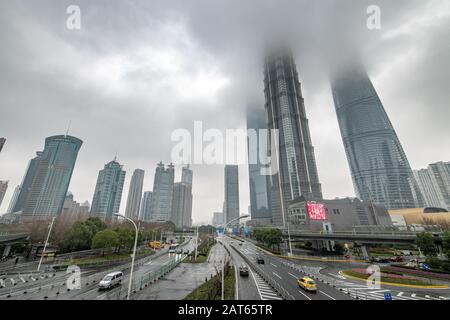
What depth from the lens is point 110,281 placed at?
68.5 ft

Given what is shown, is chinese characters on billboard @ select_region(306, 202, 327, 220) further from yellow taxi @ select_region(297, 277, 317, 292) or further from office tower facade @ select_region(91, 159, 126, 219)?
office tower facade @ select_region(91, 159, 126, 219)

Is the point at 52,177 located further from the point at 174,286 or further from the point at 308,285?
the point at 308,285

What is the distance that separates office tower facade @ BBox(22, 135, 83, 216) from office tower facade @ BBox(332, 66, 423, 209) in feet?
837

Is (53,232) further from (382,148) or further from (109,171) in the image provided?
(382,148)

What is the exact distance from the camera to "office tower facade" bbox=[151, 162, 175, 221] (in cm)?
17238

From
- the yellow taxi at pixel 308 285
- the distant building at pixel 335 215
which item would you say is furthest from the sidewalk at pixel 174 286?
the distant building at pixel 335 215

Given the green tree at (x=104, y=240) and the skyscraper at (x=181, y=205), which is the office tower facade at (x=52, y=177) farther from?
the green tree at (x=104, y=240)

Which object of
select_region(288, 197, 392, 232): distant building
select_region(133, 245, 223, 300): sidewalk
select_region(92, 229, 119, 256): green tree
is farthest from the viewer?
select_region(288, 197, 392, 232): distant building

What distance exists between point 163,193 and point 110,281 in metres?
168

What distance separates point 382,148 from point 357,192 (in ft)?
143

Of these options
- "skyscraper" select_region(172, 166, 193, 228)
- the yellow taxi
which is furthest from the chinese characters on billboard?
"skyscraper" select_region(172, 166, 193, 228)

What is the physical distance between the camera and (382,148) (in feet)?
487

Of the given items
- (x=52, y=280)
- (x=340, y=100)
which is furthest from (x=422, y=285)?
(x=340, y=100)

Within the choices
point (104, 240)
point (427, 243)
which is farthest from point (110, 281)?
point (427, 243)
